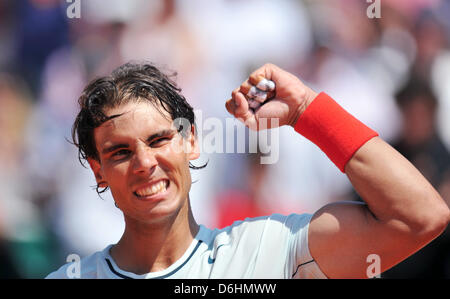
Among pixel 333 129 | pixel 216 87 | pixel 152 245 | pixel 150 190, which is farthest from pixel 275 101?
pixel 216 87

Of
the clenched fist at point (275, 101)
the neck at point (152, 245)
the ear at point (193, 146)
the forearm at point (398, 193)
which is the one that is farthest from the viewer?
the ear at point (193, 146)

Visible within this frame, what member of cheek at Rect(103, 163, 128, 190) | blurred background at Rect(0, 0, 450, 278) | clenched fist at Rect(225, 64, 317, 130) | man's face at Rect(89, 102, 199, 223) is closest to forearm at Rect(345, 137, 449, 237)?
clenched fist at Rect(225, 64, 317, 130)

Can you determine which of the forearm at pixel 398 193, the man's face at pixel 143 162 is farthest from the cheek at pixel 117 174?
the forearm at pixel 398 193

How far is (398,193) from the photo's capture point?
161cm

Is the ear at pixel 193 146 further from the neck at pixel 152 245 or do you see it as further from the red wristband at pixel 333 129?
the red wristband at pixel 333 129

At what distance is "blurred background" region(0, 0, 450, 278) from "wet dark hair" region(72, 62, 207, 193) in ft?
4.71

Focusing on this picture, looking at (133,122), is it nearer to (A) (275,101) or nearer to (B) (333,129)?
(A) (275,101)

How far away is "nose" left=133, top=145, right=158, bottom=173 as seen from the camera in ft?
5.92

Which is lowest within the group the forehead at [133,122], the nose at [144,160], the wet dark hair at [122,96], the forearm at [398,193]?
the forearm at [398,193]

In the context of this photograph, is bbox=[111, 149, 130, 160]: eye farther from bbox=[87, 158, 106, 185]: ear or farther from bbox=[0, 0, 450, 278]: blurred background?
bbox=[0, 0, 450, 278]: blurred background

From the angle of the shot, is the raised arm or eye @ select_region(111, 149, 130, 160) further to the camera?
eye @ select_region(111, 149, 130, 160)

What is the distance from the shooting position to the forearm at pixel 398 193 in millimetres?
1603

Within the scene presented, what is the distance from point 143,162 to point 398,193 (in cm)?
84
